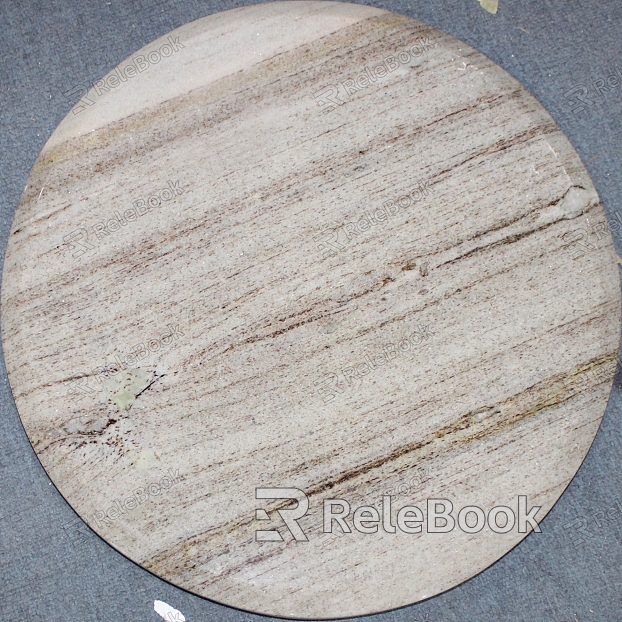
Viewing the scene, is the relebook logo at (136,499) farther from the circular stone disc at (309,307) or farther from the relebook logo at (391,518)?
the relebook logo at (391,518)

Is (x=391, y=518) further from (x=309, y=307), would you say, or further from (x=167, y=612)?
(x=167, y=612)

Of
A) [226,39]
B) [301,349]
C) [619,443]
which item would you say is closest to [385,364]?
[301,349]

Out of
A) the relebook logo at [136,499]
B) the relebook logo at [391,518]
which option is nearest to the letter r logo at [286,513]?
the relebook logo at [391,518]

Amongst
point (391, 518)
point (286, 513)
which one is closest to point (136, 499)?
point (286, 513)

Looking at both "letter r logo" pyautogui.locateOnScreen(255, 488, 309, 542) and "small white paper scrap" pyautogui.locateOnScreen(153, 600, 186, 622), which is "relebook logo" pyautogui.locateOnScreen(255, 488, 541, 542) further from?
"small white paper scrap" pyautogui.locateOnScreen(153, 600, 186, 622)

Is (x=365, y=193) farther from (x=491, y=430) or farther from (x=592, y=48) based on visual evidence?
(x=592, y=48)

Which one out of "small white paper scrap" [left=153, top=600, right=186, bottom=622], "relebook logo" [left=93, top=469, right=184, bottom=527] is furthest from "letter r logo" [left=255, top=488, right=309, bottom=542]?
"small white paper scrap" [left=153, top=600, right=186, bottom=622]

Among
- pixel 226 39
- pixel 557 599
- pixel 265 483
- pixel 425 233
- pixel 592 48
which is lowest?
pixel 557 599
